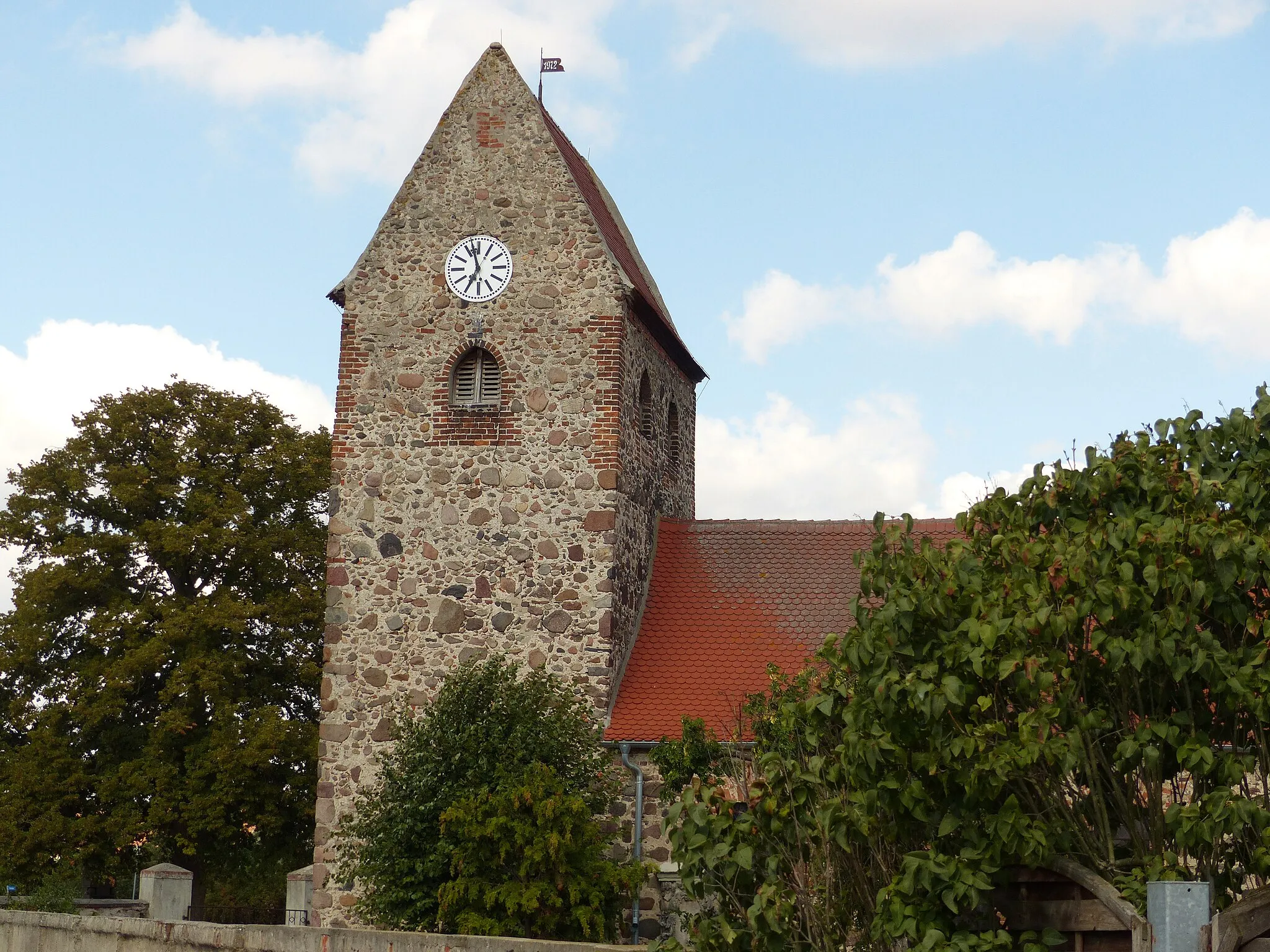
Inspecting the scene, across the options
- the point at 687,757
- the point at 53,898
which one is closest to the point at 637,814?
the point at 687,757

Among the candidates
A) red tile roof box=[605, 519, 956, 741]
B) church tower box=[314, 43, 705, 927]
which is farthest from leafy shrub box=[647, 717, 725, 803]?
church tower box=[314, 43, 705, 927]

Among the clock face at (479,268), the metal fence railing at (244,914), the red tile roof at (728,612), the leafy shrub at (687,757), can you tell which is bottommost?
the metal fence railing at (244,914)

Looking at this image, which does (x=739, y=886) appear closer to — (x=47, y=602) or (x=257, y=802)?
(x=257, y=802)

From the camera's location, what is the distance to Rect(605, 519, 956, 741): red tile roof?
1672cm

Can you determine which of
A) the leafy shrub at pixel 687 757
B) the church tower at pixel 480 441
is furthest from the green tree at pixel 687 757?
the church tower at pixel 480 441

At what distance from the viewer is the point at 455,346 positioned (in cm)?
1789

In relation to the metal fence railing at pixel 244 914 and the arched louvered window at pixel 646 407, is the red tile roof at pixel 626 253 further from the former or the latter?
the metal fence railing at pixel 244 914

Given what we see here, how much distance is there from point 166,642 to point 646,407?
9854 millimetres

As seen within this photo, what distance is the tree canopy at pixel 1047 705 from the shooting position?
821cm

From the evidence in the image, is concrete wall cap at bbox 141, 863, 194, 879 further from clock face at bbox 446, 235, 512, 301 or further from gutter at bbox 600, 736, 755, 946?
clock face at bbox 446, 235, 512, 301

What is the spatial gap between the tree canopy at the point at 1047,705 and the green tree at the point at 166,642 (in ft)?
52.5

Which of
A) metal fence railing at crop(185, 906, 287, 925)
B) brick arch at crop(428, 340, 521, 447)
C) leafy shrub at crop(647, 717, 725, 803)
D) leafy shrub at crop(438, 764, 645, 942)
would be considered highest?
brick arch at crop(428, 340, 521, 447)

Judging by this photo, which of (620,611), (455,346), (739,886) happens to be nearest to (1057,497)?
(739,886)

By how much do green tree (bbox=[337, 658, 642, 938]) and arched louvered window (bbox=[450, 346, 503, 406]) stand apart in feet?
10.7
